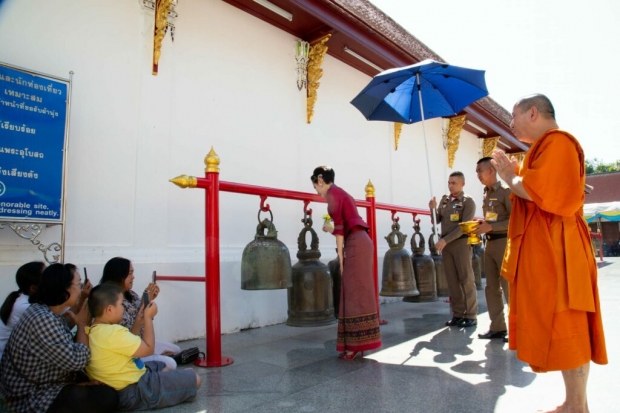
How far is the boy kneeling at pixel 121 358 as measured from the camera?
2191 millimetres

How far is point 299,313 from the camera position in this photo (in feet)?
11.2

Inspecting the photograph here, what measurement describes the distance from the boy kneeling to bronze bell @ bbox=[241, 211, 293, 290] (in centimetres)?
91

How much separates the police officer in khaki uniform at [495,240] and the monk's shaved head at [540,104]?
5.26ft

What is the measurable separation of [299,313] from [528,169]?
2032mm

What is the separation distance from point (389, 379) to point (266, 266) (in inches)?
45.2

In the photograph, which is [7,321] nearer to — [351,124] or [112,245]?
[112,245]

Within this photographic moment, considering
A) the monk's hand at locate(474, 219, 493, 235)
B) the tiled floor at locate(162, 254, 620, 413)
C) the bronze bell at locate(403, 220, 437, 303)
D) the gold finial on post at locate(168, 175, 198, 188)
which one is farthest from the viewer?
the bronze bell at locate(403, 220, 437, 303)

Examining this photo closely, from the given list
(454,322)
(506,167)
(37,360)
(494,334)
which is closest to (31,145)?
(37,360)

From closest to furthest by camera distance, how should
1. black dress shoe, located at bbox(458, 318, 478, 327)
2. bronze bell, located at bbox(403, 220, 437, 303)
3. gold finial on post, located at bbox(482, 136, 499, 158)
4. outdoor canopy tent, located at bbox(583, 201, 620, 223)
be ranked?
black dress shoe, located at bbox(458, 318, 478, 327), bronze bell, located at bbox(403, 220, 437, 303), gold finial on post, located at bbox(482, 136, 499, 158), outdoor canopy tent, located at bbox(583, 201, 620, 223)

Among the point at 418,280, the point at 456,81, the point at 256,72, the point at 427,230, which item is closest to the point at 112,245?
the point at 256,72

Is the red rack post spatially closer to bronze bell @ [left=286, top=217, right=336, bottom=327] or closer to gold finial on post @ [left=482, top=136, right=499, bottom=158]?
bronze bell @ [left=286, top=217, right=336, bottom=327]

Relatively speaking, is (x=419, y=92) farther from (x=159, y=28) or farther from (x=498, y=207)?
(x=159, y=28)

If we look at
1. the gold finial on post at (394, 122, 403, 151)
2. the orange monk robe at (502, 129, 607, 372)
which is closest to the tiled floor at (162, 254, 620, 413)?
the orange monk robe at (502, 129, 607, 372)

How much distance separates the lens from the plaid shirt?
2033 mm
